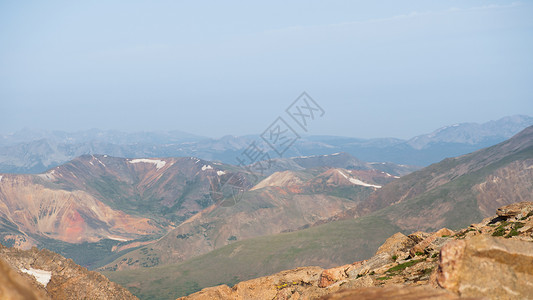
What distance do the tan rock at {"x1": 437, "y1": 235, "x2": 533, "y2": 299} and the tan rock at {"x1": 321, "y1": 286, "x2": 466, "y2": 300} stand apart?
1.30 metres

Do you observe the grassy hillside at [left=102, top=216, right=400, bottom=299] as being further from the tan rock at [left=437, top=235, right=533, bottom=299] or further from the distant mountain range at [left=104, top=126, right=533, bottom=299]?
the tan rock at [left=437, top=235, right=533, bottom=299]

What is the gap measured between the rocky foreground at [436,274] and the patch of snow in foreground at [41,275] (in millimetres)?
17085

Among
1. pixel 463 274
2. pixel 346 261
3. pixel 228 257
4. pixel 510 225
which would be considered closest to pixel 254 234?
pixel 228 257

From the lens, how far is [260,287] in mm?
34531

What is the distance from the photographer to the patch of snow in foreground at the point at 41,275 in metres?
40.1

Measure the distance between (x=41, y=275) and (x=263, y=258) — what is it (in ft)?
244

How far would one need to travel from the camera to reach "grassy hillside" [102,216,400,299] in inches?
3967

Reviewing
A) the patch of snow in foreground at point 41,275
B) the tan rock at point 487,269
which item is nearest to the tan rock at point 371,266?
the tan rock at point 487,269

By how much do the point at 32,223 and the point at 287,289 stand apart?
19797 cm

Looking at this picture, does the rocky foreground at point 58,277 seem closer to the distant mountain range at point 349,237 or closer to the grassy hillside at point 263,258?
the grassy hillside at point 263,258

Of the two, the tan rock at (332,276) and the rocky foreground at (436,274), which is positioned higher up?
the rocky foreground at (436,274)

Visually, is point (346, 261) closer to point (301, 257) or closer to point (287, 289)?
point (301, 257)

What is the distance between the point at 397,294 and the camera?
9.78 metres

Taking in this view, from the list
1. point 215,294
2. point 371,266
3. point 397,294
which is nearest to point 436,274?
point 397,294
